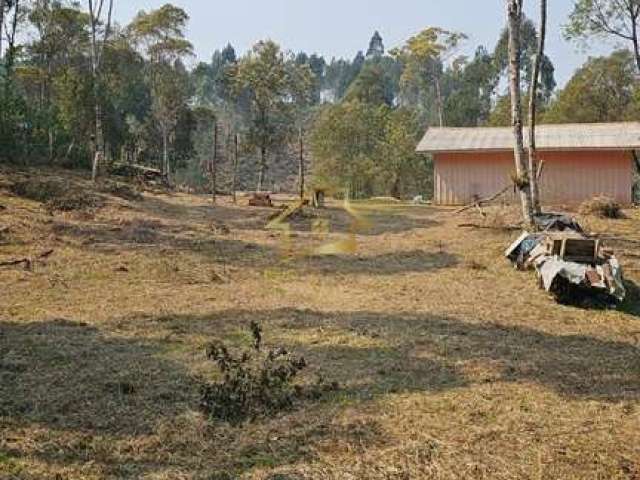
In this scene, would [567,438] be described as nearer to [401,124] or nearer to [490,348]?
[490,348]

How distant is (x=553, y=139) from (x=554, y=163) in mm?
929

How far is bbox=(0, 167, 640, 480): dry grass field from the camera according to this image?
407 cm

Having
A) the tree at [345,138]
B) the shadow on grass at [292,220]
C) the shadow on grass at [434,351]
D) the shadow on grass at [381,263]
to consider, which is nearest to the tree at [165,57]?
the tree at [345,138]

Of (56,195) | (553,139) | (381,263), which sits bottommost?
(381,263)

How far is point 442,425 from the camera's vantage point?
459 centimetres

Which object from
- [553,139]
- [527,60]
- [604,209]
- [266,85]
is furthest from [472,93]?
[604,209]

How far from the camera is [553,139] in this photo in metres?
24.4

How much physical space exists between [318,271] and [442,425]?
6665mm

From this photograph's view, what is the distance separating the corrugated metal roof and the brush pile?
13.7 m

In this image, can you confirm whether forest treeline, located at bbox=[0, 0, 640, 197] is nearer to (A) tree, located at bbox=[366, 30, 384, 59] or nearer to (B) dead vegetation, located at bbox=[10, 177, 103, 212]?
(B) dead vegetation, located at bbox=[10, 177, 103, 212]

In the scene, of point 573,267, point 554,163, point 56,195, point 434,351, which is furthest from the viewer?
point 554,163

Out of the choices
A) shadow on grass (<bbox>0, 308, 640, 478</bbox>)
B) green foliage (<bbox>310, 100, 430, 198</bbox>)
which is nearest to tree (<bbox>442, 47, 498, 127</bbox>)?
green foliage (<bbox>310, 100, 430, 198</bbox>)

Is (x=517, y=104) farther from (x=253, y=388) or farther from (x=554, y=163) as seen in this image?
(x=554, y=163)

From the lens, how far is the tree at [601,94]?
36.7 meters
